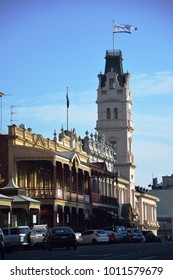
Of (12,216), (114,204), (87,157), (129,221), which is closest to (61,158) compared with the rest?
(12,216)

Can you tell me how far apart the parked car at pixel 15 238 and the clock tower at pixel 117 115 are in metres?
62.8

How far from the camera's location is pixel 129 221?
88.9 m

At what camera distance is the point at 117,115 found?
10044 cm

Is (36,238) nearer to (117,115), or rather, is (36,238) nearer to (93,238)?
(93,238)

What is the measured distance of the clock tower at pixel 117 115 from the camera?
3922 inches

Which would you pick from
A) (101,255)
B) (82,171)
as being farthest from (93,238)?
(101,255)

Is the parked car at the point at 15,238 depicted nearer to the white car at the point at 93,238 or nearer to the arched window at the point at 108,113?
the white car at the point at 93,238

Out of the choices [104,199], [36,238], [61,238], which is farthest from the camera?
[104,199]

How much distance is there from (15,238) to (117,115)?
66925 millimetres

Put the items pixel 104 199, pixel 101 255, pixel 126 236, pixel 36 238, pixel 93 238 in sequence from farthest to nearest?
1. pixel 104 199
2. pixel 126 236
3. pixel 93 238
4. pixel 36 238
5. pixel 101 255

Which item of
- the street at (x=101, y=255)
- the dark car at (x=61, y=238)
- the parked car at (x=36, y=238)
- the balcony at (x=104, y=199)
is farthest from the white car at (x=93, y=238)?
the balcony at (x=104, y=199)
